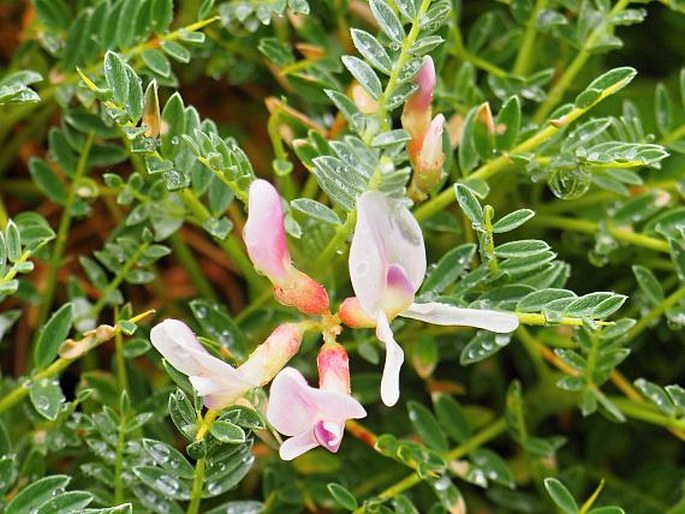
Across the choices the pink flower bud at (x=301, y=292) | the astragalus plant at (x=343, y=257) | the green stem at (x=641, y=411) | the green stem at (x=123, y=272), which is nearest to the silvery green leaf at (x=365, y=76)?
the astragalus plant at (x=343, y=257)

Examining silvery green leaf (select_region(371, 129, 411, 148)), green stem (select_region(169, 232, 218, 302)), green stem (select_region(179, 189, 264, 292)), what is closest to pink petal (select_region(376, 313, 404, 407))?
silvery green leaf (select_region(371, 129, 411, 148))

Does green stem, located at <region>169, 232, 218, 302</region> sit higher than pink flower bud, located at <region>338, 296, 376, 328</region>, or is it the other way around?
pink flower bud, located at <region>338, 296, 376, 328</region>

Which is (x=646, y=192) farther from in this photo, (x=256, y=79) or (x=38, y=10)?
(x=38, y=10)

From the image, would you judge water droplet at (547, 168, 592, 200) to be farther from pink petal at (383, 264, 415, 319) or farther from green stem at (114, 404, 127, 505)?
green stem at (114, 404, 127, 505)

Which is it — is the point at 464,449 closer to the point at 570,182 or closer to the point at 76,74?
the point at 570,182

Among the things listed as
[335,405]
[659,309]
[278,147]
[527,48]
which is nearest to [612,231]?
[659,309]

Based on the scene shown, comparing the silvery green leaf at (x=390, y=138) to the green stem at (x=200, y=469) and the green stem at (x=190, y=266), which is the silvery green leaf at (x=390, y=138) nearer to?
the green stem at (x=200, y=469)

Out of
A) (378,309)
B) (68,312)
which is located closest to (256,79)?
(68,312)
